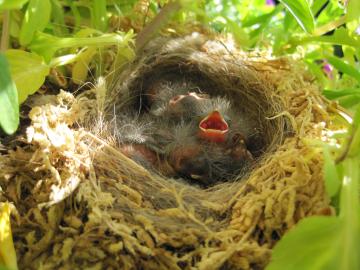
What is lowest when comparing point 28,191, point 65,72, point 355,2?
point 28,191

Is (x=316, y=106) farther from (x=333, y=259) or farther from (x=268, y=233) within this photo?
(x=333, y=259)

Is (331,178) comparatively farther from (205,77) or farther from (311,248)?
(205,77)

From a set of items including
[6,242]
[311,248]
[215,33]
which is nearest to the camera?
[311,248]

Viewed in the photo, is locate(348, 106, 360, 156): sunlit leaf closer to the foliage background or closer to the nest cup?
the foliage background

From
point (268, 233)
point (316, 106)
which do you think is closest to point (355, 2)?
point (316, 106)

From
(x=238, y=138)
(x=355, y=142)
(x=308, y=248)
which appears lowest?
(x=238, y=138)

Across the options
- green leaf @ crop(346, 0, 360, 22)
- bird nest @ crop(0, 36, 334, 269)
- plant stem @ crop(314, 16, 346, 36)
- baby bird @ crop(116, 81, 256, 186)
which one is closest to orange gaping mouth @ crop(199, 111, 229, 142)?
baby bird @ crop(116, 81, 256, 186)

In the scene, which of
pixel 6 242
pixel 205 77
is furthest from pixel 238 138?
pixel 6 242
